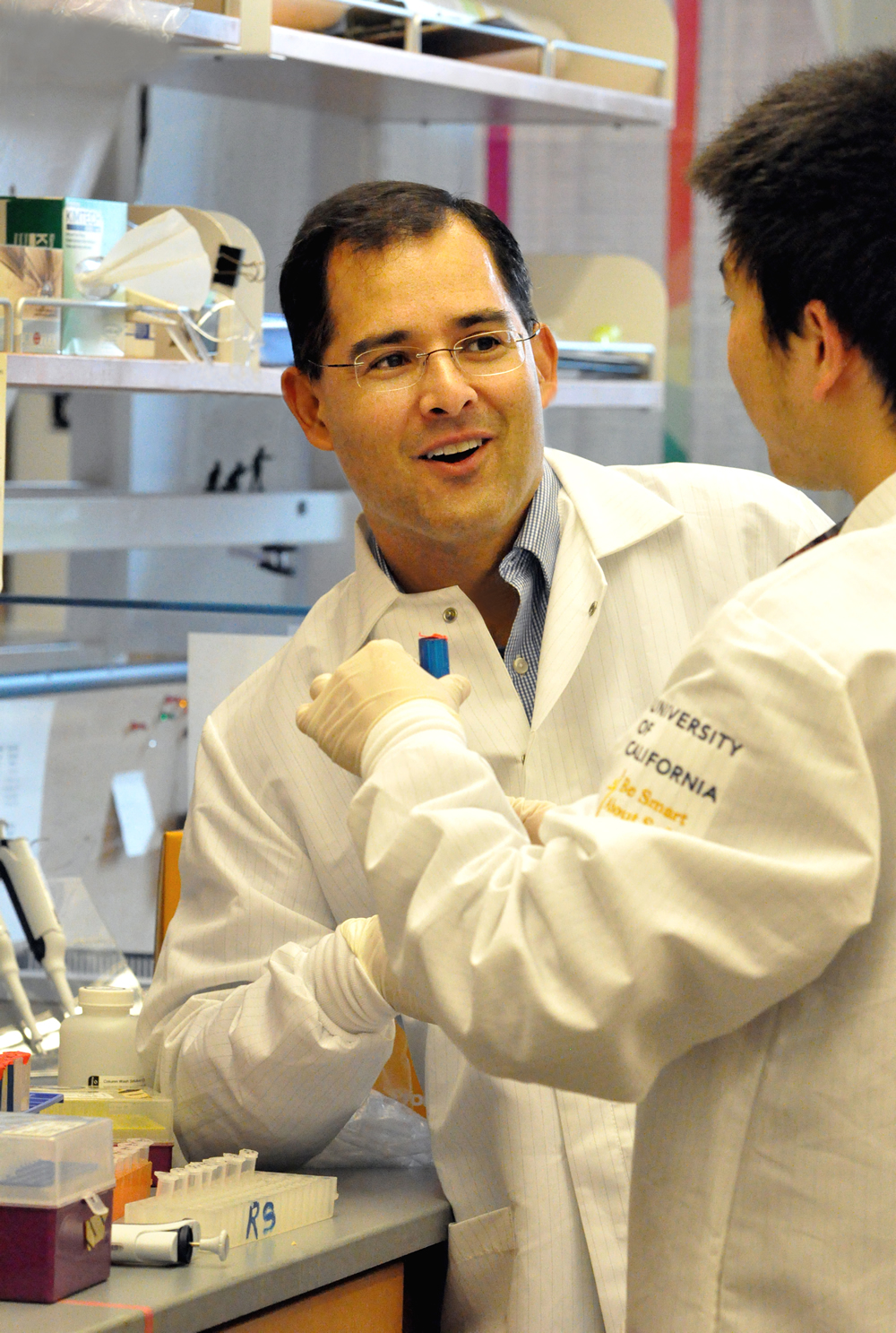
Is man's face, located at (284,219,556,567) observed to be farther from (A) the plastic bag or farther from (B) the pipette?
(B) the pipette

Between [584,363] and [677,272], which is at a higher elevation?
[677,272]

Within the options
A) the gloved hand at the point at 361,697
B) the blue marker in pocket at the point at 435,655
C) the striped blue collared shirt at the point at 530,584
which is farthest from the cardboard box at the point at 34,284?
the gloved hand at the point at 361,697

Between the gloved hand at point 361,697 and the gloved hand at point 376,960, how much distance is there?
0.74ft

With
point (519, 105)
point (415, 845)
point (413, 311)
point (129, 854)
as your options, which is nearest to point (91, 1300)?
point (415, 845)

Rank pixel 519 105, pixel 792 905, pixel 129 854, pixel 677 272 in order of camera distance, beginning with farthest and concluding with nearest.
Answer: pixel 677 272
pixel 519 105
pixel 129 854
pixel 792 905

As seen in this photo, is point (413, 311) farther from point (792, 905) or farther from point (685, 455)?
point (685, 455)

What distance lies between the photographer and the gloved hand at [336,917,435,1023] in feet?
4.04

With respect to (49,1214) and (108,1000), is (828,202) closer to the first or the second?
(49,1214)

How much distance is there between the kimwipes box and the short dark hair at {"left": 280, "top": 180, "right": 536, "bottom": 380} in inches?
11.8

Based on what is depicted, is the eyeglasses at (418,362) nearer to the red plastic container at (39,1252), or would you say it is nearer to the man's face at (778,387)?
the man's face at (778,387)

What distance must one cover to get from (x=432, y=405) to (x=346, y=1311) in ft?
2.62

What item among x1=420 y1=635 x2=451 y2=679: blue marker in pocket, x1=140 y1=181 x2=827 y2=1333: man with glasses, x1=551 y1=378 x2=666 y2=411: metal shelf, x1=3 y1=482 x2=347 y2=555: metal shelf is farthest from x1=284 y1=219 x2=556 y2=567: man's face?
x1=3 y1=482 x2=347 y2=555: metal shelf

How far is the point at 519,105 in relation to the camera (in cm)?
246

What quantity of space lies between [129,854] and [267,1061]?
0.90 metres
